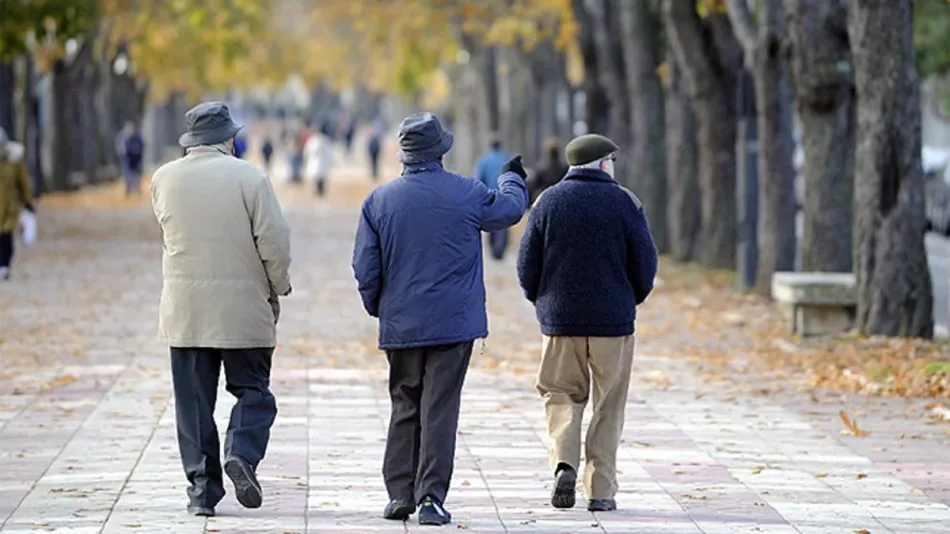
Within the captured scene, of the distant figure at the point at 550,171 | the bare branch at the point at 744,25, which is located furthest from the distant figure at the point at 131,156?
the bare branch at the point at 744,25

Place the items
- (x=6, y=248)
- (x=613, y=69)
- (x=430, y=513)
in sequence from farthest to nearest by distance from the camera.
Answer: (x=613, y=69), (x=6, y=248), (x=430, y=513)

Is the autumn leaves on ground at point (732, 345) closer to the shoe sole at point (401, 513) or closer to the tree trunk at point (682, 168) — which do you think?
the tree trunk at point (682, 168)

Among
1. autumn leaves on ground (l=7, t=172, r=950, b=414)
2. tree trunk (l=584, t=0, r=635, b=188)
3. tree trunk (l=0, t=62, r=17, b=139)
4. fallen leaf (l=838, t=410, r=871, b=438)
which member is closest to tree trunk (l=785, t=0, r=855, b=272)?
autumn leaves on ground (l=7, t=172, r=950, b=414)

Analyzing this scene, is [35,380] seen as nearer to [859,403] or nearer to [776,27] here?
[859,403]

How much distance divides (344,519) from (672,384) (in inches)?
245

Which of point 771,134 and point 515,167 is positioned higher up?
point 515,167

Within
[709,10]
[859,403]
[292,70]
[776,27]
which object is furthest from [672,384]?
[292,70]

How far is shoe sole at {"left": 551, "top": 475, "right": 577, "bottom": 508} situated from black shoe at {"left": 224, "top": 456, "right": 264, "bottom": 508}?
1293mm

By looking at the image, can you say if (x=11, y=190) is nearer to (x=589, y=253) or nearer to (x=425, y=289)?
(x=589, y=253)

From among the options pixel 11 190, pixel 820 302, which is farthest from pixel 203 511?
pixel 11 190

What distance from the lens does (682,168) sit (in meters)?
28.5

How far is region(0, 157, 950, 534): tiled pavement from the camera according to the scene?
916cm

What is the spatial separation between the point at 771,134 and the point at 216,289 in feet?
45.5

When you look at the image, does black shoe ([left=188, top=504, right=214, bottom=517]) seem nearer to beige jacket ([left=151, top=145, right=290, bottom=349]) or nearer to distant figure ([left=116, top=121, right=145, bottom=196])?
beige jacket ([left=151, top=145, right=290, bottom=349])
